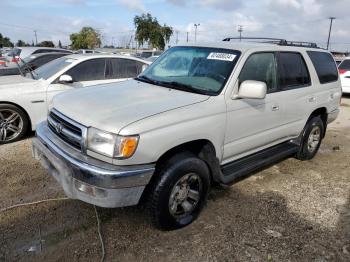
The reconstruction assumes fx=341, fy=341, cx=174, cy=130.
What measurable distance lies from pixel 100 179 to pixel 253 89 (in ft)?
5.79

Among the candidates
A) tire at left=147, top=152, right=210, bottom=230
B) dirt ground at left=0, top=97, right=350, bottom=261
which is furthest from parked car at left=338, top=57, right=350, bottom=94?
tire at left=147, top=152, right=210, bottom=230

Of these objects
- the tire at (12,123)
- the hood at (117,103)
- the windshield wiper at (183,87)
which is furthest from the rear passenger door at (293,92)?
the tire at (12,123)

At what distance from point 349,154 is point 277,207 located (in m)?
2.99

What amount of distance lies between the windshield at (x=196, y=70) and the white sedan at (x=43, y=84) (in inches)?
97.4

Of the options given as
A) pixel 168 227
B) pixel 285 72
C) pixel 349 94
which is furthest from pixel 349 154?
pixel 349 94

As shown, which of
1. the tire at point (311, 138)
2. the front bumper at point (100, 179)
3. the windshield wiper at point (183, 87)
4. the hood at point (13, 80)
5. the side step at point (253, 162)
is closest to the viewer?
the front bumper at point (100, 179)

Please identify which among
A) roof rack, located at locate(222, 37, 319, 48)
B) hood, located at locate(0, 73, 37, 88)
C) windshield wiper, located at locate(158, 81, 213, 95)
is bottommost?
hood, located at locate(0, 73, 37, 88)

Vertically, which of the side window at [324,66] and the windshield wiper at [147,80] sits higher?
the side window at [324,66]

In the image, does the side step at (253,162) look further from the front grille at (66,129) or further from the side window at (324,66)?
the front grille at (66,129)

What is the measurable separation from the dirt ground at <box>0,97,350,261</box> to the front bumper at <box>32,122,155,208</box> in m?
0.57

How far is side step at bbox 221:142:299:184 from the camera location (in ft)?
12.5

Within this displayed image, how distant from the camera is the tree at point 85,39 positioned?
55.3 m

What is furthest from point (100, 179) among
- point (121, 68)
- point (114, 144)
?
point (121, 68)

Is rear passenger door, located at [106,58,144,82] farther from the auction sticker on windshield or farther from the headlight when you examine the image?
the headlight
